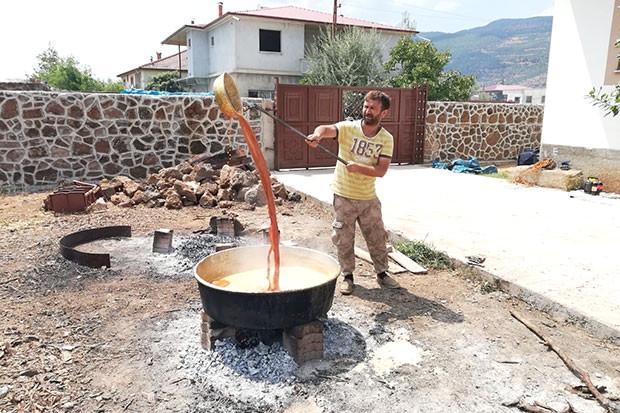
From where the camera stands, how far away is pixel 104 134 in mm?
9688

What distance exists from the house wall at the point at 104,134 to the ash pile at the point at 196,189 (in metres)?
0.83

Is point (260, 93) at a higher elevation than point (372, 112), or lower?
higher

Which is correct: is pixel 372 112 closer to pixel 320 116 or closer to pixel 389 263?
pixel 389 263

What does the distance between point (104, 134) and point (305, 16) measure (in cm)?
1930

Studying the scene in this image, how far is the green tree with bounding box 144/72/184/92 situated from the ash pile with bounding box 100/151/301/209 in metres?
25.7

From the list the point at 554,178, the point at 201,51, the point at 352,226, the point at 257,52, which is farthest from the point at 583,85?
the point at 201,51

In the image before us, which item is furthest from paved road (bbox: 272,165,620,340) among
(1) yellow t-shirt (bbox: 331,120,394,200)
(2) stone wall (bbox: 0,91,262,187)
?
(2) stone wall (bbox: 0,91,262,187)

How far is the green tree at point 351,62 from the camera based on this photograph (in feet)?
70.7

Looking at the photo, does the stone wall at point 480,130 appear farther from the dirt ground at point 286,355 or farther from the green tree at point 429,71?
the dirt ground at point 286,355

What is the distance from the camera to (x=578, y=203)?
26.3ft

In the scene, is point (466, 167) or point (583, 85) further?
point (466, 167)

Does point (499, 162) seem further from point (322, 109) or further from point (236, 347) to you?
point (236, 347)

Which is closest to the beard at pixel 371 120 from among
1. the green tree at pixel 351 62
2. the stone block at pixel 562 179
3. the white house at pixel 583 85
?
the stone block at pixel 562 179

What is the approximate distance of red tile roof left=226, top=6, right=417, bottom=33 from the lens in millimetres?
24281
